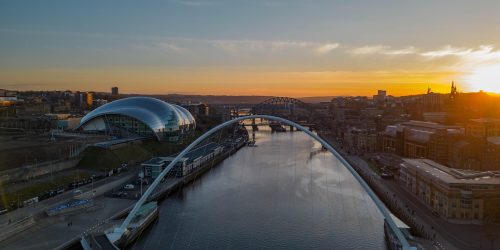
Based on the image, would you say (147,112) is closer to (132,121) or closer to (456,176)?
(132,121)

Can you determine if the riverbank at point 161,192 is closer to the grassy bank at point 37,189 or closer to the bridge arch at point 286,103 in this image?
the grassy bank at point 37,189

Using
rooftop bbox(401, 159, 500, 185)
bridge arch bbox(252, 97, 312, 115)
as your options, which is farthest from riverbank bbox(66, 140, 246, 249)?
bridge arch bbox(252, 97, 312, 115)

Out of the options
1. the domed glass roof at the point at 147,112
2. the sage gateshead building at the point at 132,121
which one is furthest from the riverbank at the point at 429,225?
the domed glass roof at the point at 147,112

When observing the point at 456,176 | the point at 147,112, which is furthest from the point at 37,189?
the point at 456,176

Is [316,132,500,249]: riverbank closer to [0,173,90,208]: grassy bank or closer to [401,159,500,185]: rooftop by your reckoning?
[401,159,500,185]: rooftop

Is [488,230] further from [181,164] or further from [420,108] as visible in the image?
[420,108]

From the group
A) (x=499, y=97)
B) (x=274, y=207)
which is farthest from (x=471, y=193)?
(x=499, y=97)

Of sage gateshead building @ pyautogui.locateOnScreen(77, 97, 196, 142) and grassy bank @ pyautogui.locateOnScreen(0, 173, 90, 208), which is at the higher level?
sage gateshead building @ pyautogui.locateOnScreen(77, 97, 196, 142)

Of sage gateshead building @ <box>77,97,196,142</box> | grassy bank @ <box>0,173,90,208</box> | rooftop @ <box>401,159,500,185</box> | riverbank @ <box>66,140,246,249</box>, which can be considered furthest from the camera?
sage gateshead building @ <box>77,97,196,142</box>

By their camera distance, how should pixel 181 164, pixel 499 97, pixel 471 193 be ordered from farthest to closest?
1. pixel 499 97
2. pixel 181 164
3. pixel 471 193
